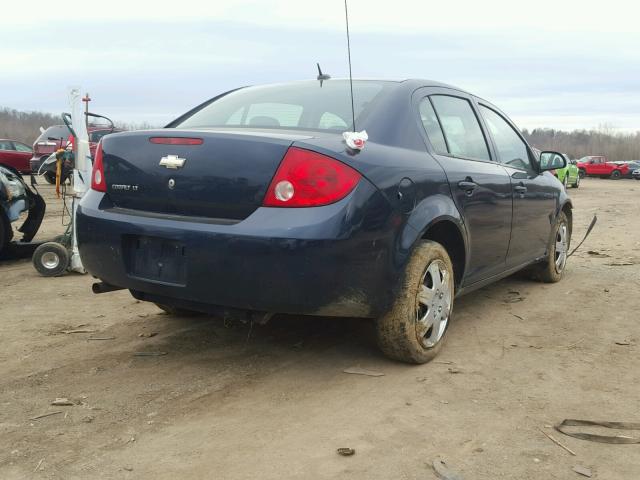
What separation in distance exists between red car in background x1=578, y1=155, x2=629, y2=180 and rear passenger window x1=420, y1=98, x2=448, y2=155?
40957 millimetres

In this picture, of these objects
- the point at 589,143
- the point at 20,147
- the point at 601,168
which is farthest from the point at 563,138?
the point at 20,147

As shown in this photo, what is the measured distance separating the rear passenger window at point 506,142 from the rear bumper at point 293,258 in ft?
6.61

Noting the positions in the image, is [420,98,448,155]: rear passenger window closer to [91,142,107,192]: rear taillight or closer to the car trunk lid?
the car trunk lid

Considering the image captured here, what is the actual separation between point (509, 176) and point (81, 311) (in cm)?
325

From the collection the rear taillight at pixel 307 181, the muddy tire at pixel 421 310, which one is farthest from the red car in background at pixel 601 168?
the rear taillight at pixel 307 181

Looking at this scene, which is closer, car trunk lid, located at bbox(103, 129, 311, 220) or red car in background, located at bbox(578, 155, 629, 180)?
car trunk lid, located at bbox(103, 129, 311, 220)

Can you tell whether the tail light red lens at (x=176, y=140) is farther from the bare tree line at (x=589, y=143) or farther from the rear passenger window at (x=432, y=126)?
the bare tree line at (x=589, y=143)

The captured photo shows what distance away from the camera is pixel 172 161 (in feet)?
10.5

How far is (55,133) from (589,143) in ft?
319

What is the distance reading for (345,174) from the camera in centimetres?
302

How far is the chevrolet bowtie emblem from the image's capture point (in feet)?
10.5

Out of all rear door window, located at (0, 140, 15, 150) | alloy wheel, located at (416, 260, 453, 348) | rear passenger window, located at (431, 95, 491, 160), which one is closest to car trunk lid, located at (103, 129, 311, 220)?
alloy wheel, located at (416, 260, 453, 348)

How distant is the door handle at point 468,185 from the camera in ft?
12.7

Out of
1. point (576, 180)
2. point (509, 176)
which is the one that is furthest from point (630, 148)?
point (509, 176)
